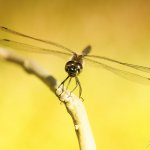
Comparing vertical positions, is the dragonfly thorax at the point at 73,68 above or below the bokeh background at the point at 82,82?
below

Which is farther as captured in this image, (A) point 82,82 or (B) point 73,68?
(A) point 82,82

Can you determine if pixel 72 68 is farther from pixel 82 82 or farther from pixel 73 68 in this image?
pixel 82 82

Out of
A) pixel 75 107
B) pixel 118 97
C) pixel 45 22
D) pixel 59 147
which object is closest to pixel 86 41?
pixel 45 22

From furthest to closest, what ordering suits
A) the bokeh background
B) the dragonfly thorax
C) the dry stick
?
the bokeh background → the dragonfly thorax → the dry stick

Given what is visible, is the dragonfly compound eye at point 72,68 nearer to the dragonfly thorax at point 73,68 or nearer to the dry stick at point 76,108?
the dragonfly thorax at point 73,68

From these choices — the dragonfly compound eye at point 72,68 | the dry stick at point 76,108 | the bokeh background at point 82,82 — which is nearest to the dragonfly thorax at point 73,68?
the dragonfly compound eye at point 72,68

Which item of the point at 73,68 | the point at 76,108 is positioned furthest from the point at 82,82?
the point at 76,108

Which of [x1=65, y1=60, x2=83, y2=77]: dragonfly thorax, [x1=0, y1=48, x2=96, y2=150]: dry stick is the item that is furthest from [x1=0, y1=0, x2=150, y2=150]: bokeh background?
[x1=0, y1=48, x2=96, y2=150]: dry stick

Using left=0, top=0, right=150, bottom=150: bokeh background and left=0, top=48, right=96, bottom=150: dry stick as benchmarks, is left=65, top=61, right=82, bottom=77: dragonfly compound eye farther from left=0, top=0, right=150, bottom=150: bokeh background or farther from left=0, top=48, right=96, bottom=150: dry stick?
left=0, top=0, right=150, bottom=150: bokeh background
